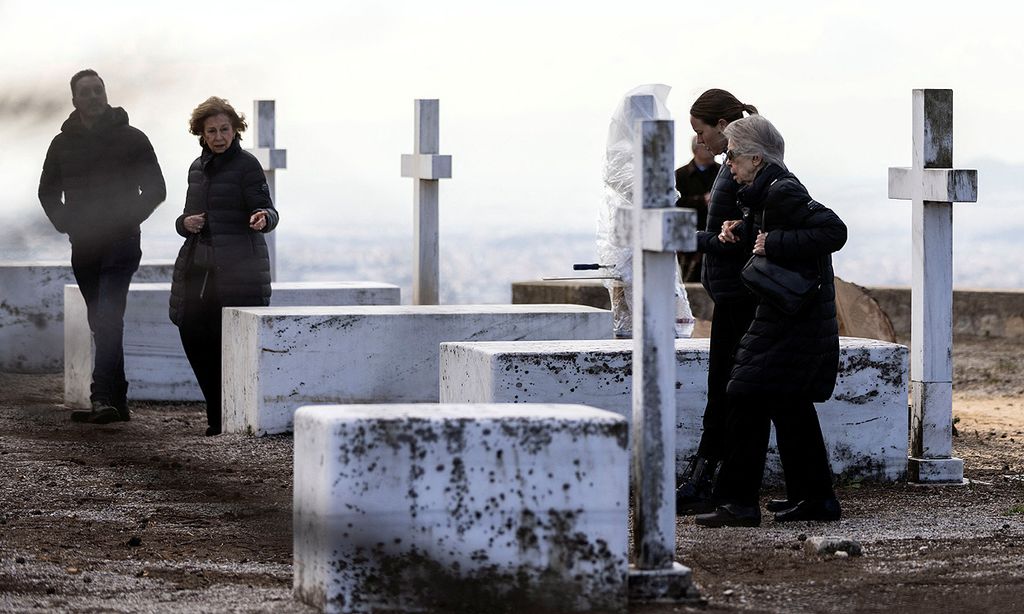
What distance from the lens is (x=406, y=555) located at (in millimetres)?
4926

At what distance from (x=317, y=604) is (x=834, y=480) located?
349cm

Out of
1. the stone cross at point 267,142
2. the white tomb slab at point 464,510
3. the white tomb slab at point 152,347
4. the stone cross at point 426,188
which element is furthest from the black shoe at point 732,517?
the stone cross at point 267,142

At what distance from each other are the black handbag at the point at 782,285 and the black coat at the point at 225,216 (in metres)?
3.30

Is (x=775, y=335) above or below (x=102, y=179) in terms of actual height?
below

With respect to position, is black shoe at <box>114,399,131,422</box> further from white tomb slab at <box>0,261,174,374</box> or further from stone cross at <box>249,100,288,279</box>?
white tomb slab at <box>0,261,174,374</box>

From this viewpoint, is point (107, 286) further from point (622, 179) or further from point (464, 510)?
point (464, 510)

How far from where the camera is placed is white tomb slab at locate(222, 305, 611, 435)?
9203 millimetres

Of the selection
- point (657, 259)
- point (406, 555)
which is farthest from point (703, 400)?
point (406, 555)

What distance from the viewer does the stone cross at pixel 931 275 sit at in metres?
7.83

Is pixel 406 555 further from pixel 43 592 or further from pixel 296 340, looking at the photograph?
pixel 296 340

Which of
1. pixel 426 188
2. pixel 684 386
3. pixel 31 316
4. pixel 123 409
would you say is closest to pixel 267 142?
pixel 426 188

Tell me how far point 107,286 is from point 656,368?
5512 mm

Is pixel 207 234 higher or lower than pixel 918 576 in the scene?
higher

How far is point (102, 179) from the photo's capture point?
9820 mm
